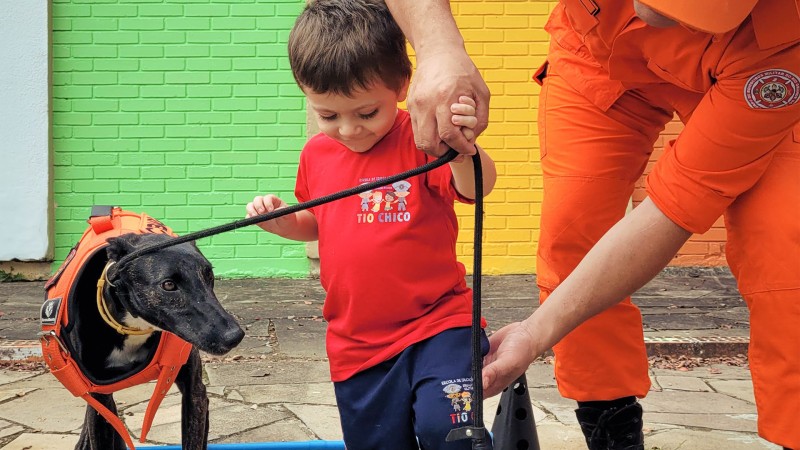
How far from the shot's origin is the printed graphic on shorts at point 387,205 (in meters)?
2.42

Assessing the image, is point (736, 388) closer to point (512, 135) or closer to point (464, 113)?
point (464, 113)

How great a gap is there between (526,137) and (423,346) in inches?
209

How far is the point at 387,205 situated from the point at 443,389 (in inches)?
19.5

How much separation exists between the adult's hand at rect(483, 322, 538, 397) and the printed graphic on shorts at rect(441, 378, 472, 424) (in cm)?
20

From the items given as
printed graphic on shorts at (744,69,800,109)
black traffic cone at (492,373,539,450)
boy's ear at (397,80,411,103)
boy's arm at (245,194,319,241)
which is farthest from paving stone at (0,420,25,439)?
printed graphic on shorts at (744,69,800,109)

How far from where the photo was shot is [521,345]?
202cm

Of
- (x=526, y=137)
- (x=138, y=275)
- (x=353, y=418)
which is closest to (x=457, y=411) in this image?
(x=353, y=418)

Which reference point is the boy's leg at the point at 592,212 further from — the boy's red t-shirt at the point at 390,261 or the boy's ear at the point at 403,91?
the boy's ear at the point at 403,91

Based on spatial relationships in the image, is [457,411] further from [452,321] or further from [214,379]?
[214,379]

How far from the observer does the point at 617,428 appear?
2.78 m

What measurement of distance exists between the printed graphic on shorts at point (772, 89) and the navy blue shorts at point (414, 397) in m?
0.83

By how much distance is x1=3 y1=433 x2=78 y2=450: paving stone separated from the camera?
3502mm

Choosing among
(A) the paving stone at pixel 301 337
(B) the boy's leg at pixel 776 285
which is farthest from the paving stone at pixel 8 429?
(B) the boy's leg at pixel 776 285

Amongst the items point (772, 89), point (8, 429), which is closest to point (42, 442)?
point (8, 429)
